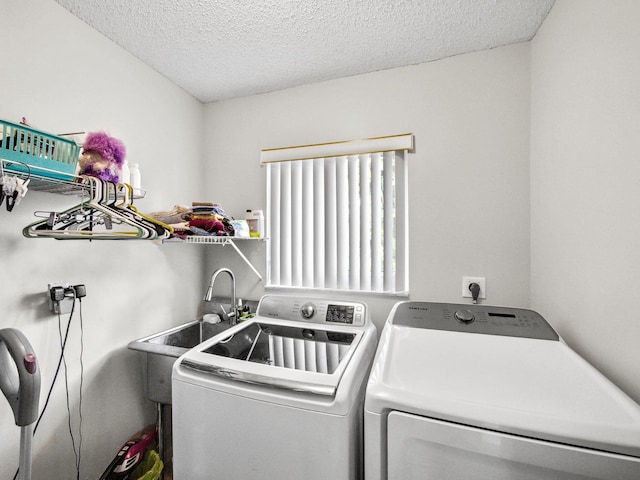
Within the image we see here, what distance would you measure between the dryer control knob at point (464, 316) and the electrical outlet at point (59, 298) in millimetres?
1756

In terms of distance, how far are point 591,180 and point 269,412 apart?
4.52 feet

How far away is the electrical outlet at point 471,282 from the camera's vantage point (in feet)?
5.28

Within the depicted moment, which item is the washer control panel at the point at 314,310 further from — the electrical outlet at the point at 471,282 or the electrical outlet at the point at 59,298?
the electrical outlet at the point at 59,298

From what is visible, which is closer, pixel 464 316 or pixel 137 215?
pixel 137 215

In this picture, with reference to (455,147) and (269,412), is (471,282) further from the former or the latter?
(269,412)

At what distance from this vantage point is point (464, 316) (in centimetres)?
130

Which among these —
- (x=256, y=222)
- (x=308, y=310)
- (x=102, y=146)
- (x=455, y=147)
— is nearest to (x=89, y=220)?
(x=102, y=146)

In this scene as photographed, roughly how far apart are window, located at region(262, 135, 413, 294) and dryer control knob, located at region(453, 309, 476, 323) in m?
0.44

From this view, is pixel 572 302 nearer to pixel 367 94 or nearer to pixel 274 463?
pixel 274 463

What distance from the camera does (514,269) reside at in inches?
62.0

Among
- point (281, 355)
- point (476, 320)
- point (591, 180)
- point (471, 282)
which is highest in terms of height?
point (591, 180)

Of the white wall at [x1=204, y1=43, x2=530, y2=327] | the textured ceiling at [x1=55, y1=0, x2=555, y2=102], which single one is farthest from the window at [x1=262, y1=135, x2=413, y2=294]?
the textured ceiling at [x1=55, y1=0, x2=555, y2=102]

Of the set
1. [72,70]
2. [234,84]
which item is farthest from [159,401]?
[234,84]

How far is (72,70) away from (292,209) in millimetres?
1325
